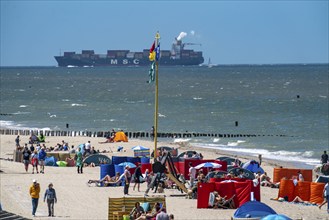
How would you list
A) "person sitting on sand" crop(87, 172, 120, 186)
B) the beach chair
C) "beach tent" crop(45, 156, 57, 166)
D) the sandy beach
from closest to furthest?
the sandy beach < the beach chair < "person sitting on sand" crop(87, 172, 120, 186) < "beach tent" crop(45, 156, 57, 166)

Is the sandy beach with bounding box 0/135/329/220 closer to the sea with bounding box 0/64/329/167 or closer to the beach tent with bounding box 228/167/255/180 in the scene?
the beach tent with bounding box 228/167/255/180

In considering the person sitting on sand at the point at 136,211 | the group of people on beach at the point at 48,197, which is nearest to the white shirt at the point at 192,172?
the group of people on beach at the point at 48,197

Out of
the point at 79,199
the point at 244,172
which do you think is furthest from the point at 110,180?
the point at 244,172

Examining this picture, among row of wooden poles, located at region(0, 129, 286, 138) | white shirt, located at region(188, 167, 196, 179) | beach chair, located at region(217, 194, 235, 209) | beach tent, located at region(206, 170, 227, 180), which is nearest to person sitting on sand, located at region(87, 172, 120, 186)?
white shirt, located at region(188, 167, 196, 179)

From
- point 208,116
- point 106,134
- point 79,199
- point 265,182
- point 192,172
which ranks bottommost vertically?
point 79,199

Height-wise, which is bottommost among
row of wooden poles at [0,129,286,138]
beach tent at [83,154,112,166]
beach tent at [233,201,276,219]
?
row of wooden poles at [0,129,286,138]

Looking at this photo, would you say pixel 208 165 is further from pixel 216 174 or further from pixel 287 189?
pixel 287 189

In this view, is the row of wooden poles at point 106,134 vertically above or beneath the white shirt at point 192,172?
beneath

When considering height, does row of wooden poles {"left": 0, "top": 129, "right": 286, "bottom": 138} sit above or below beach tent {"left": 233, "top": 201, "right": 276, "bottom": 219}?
below

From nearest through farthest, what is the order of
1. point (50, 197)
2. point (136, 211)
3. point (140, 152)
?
point (136, 211) < point (50, 197) < point (140, 152)

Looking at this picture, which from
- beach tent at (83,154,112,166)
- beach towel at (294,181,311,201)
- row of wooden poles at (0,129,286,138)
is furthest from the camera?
row of wooden poles at (0,129,286,138)

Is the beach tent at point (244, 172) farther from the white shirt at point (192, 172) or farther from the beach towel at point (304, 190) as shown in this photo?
the beach towel at point (304, 190)

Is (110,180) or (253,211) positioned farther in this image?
(110,180)

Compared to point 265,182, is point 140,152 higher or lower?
higher
